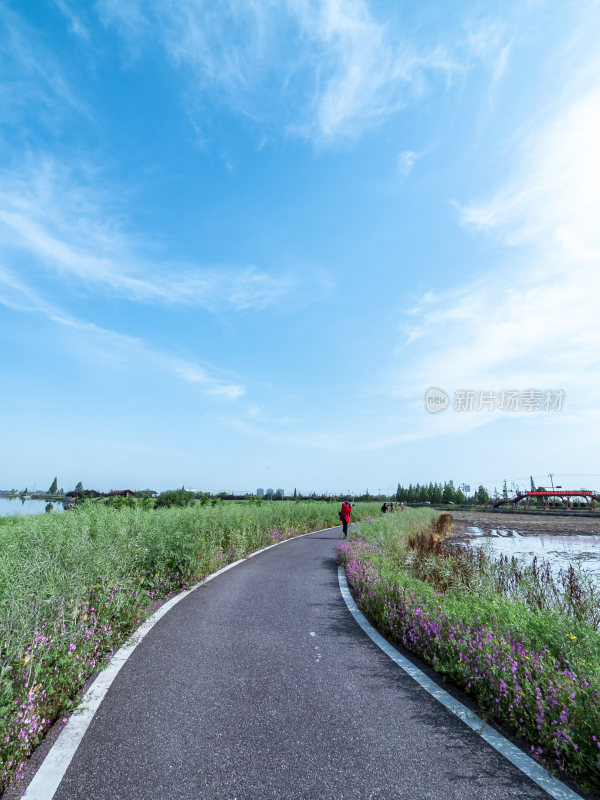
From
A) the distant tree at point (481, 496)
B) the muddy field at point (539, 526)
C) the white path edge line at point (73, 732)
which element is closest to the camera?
the white path edge line at point (73, 732)

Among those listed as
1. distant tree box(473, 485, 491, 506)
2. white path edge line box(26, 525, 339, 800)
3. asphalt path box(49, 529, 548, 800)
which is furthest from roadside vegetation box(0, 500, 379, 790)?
distant tree box(473, 485, 491, 506)

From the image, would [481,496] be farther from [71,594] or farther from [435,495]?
[71,594]

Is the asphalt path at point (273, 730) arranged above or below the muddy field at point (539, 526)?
below

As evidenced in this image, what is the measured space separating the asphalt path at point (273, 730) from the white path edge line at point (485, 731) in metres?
0.08

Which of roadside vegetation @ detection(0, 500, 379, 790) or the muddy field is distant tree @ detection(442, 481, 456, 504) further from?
roadside vegetation @ detection(0, 500, 379, 790)

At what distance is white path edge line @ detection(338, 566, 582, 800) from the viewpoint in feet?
8.84

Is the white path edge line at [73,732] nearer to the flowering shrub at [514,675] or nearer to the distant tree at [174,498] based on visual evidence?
the flowering shrub at [514,675]

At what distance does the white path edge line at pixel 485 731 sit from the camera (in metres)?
2.69

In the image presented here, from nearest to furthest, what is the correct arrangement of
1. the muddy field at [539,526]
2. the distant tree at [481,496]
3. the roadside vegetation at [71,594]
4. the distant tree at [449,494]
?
the roadside vegetation at [71,594] < the muddy field at [539,526] < the distant tree at [481,496] < the distant tree at [449,494]

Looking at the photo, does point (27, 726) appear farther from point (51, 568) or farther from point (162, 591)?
point (162, 591)

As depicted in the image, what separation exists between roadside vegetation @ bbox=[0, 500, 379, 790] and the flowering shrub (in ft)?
11.8

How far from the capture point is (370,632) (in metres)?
5.69

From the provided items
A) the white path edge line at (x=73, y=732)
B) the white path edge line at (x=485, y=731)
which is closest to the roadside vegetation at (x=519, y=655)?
the white path edge line at (x=485, y=731)

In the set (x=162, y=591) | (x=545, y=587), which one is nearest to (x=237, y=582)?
(x=162, y=591)
